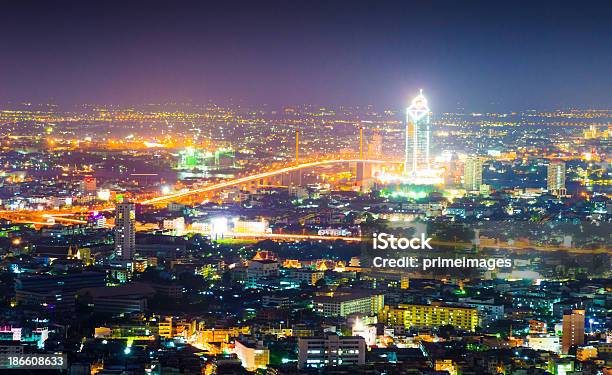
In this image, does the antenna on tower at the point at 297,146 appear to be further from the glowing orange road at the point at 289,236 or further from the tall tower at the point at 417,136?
the glowing orange road at the point at 289,236

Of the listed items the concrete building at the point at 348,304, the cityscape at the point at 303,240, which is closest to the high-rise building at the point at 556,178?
the cityscape at the point at 303,240

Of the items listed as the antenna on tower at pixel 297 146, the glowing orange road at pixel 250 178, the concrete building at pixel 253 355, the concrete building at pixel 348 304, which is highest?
the antenna on tower at pixel 297 146

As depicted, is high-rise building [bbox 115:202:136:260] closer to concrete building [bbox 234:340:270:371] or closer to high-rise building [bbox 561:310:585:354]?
concrete building [bbox 234:340:270:371]

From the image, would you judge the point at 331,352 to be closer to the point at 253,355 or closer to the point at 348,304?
A: the point at 253,355

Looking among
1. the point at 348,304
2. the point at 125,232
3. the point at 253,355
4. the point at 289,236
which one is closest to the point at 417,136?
the point at 289,236

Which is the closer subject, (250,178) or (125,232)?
(125,232)

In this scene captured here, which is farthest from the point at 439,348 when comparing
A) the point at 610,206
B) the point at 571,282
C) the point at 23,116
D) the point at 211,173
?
the point at 23,116

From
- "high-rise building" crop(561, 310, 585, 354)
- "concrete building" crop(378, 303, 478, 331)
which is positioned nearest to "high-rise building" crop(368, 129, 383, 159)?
"concrete building" crop(378, 303, 478, 331)
